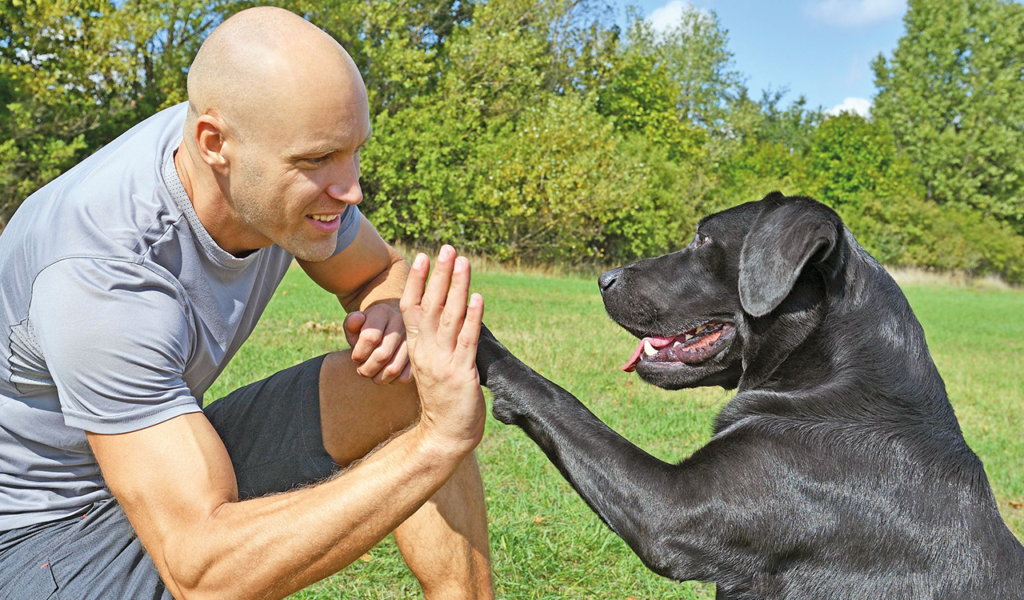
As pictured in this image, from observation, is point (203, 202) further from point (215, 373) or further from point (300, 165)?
point (215, 373)

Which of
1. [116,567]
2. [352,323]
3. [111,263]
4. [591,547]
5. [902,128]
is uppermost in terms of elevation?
[902,128]

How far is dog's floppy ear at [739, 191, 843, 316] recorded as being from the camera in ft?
8.08

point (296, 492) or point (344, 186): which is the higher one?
point (344, 186)

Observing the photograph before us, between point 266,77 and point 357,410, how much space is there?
1.05 metres

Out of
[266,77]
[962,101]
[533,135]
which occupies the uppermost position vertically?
[962,101]

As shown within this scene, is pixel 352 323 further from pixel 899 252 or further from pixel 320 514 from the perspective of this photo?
pixel 899 252

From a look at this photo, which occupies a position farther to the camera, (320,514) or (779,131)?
(779,131)

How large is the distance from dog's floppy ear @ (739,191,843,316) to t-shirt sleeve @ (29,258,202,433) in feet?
5.46

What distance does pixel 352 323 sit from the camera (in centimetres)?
256

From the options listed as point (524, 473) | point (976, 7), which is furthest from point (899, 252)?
point (524, 473)

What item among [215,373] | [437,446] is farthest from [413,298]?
[215,373]

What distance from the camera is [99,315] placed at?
1.90m

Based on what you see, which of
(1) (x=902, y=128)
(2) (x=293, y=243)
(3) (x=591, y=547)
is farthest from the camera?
(1) (x=902, y=128)

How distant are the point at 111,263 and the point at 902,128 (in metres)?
52.4
